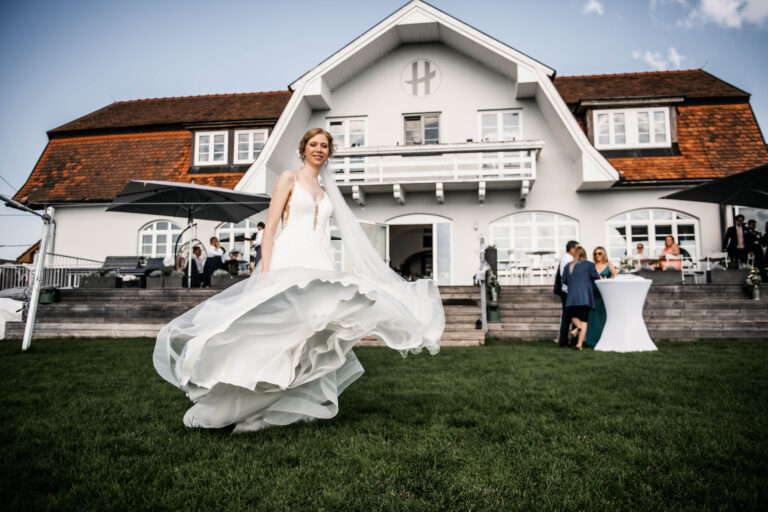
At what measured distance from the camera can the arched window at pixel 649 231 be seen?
696 inches

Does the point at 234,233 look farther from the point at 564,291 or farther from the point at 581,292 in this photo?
the point at 581,292

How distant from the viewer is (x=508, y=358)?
8000mm

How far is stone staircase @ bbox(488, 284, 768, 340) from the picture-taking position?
11.1m

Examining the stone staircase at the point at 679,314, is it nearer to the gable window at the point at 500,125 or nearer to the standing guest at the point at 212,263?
the gable window at the point at 500,125

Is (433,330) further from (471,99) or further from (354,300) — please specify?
(471,99)

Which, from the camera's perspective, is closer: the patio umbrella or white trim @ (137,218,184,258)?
the patio umbrella

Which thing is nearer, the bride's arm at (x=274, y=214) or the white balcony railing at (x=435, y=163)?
the bride's arm at (x=274, y=214)

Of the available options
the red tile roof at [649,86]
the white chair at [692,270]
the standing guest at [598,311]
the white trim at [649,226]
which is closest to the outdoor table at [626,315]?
the standing guest at [598,311]

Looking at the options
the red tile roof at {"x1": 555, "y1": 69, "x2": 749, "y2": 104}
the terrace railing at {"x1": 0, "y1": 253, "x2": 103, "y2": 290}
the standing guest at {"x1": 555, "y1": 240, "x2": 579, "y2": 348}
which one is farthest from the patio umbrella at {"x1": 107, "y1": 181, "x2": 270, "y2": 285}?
the red tile roof at {"x1": 555, "y1": 69, "x2": 749, "y2": 104}

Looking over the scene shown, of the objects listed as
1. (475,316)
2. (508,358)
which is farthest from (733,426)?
(475,316)

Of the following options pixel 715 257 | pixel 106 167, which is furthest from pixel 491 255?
pixel 106 167

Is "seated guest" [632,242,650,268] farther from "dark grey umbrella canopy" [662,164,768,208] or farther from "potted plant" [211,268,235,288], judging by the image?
"potted plant" [211,268,235,288]

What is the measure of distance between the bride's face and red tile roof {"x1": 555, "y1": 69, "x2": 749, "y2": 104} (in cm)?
1689

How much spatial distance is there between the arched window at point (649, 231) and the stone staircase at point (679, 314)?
5.15m
